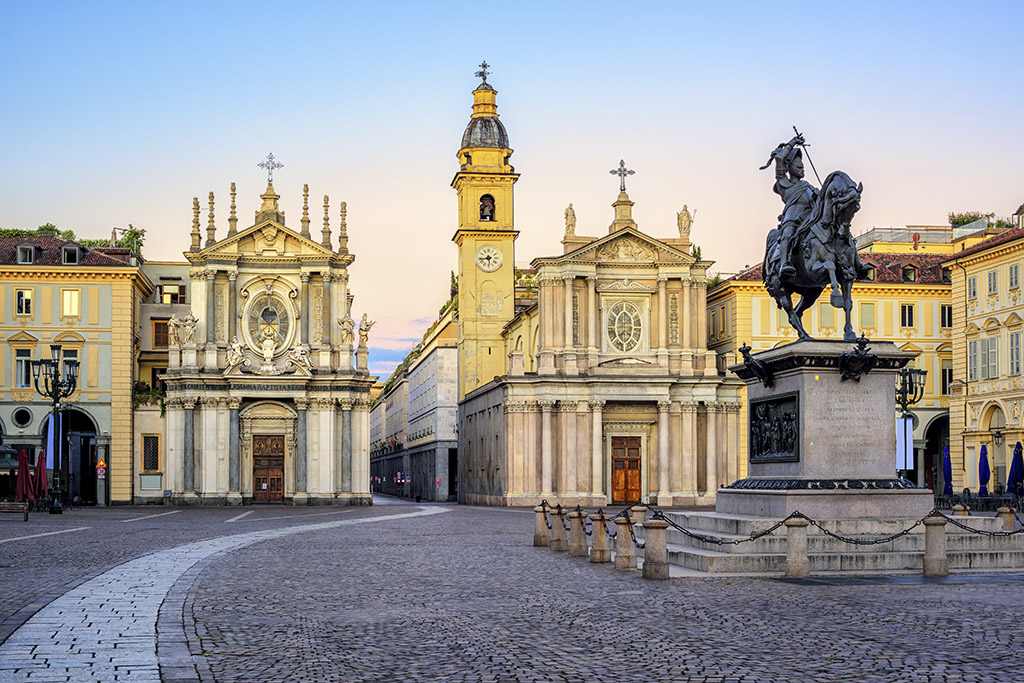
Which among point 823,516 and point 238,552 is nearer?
point 823,516

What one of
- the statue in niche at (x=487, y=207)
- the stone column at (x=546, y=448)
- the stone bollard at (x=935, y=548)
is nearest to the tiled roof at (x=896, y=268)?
the stone column at (x=546, y=448)

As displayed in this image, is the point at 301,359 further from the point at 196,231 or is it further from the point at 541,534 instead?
Answer: the point at 541,534

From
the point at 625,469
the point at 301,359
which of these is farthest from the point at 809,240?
the point at 301,359

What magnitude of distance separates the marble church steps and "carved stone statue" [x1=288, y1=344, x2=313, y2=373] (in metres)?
50.2

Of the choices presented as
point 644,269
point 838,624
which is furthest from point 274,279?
point 838,624

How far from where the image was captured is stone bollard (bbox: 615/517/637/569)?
74.6 ft

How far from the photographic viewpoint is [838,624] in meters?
15.1

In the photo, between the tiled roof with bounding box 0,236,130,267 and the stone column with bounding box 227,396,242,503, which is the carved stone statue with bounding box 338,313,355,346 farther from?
the tiled roof with bounding box 0,236,130,267

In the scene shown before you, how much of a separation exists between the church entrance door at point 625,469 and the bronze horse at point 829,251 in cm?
4859

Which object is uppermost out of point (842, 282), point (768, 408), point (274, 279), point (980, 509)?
point (274, 279)

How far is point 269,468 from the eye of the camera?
7275cm

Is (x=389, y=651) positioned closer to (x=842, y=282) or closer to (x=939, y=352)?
(x=842, y=282)

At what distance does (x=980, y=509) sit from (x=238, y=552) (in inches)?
1330

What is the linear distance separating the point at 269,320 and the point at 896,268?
3705cm
